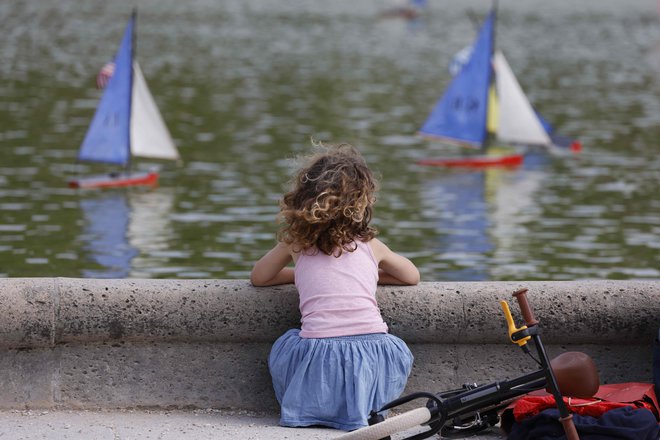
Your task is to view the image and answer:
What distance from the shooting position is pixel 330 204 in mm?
5090

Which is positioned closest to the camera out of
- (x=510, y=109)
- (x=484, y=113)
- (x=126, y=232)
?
(x=126, y=232)

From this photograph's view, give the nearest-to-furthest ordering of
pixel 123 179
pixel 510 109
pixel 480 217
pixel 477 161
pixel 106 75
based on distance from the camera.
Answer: pixel 480 217 < pixel 123 179 < pixel 106 75 < pixel 477 161 < pixel 510 109

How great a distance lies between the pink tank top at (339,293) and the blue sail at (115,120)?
15.7 m

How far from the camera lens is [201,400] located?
5.44 meters

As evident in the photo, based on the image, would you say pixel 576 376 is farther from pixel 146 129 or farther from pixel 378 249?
pixel 146 129

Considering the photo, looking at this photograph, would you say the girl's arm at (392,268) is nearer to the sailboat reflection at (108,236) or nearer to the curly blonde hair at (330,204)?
the curly blonde hair at (330,204)

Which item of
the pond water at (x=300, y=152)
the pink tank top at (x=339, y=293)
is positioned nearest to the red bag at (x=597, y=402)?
the pink tank top at (x=339, y=293)

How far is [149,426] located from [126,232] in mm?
11852

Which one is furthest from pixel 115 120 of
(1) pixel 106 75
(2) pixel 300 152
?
(2) pixel 300 152

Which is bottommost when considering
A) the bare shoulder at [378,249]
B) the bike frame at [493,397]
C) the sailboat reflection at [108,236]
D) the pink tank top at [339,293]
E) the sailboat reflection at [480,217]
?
the sailboat reflection at [480,217]

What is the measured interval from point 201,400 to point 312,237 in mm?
812

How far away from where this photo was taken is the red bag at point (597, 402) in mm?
4738

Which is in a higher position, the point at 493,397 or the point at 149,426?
the point at 493,397

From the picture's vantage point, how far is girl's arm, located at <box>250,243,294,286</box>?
5320mm
